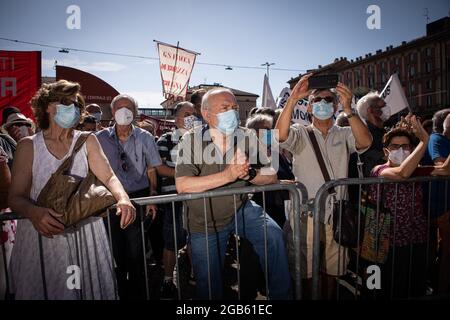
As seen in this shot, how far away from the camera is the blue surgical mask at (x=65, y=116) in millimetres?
2207

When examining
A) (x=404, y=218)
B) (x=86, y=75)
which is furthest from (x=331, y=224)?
(x=86, y=75)

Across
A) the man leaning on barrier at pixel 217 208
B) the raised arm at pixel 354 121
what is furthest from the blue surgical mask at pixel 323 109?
the man leaning on barrier at pixel 217 208

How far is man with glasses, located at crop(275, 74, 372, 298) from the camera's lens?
9.02 feet

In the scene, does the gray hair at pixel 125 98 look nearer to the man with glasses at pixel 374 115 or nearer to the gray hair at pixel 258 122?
the gray hair at pixel 258 122

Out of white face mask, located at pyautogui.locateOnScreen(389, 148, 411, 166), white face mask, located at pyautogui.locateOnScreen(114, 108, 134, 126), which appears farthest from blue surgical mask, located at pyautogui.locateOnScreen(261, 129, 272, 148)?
white face mask, located at pyautogui.locateOnScreen(114, 108, 134, 126)

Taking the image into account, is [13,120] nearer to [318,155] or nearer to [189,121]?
[189,121]

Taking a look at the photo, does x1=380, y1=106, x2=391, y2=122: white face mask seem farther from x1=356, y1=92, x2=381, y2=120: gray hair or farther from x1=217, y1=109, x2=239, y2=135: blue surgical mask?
x1=217, y1=109, x2=239, y2=135: blue surgical mask

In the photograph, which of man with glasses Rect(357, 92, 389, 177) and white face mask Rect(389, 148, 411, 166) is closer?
white face mask Rect(389, 148, 411, 166)

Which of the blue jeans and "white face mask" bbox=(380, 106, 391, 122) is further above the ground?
"white face mask" bbox=(380, 106, 391, 122)

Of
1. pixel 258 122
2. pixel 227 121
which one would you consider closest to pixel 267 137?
pixel 258 122

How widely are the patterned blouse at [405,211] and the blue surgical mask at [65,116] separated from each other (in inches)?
108

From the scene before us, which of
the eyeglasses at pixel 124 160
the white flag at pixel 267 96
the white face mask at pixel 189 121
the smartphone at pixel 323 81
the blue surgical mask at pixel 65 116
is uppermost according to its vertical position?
the white flag at pixel 267 96

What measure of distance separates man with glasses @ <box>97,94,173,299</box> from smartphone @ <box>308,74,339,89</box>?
2.10 m
